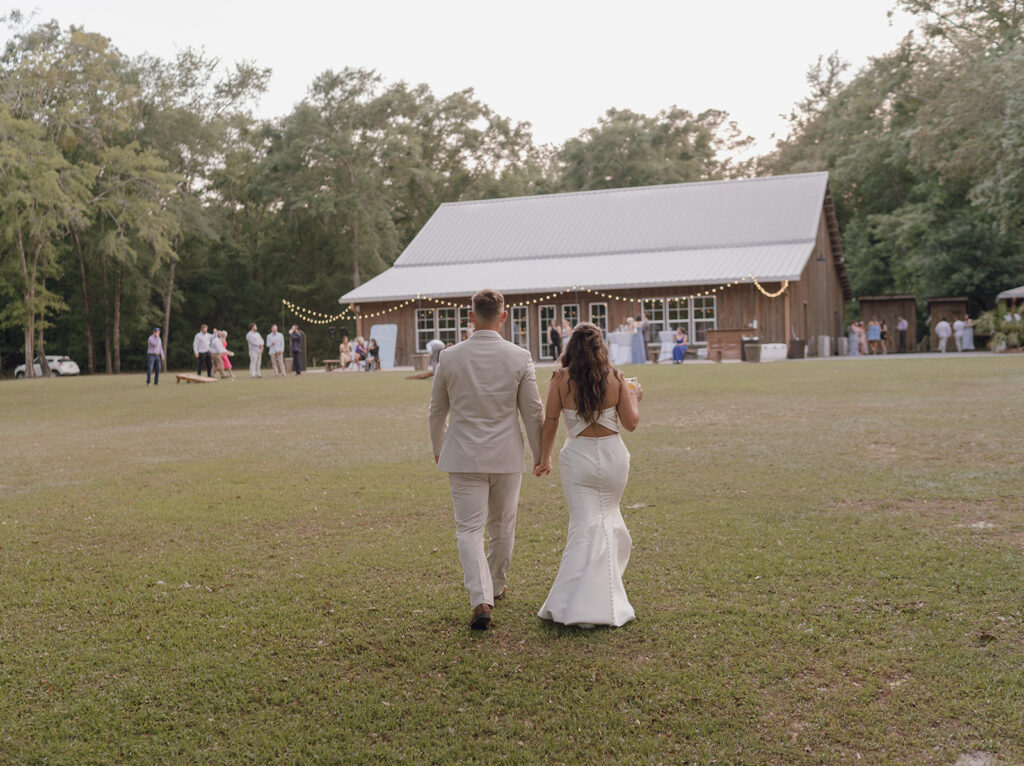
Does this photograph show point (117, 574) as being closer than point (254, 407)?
Yes

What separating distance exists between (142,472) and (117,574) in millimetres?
4376

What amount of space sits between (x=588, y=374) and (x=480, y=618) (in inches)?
49.9

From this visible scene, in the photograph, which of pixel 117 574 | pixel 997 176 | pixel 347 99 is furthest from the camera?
pixel 347 99

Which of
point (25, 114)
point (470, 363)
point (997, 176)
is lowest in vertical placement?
point (470, 363)

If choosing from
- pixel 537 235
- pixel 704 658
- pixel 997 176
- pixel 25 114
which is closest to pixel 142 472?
pixel 704 658

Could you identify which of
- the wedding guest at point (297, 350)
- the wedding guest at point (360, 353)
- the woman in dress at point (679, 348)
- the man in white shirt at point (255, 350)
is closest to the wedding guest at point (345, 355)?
the wedding guest at point (360, 353)

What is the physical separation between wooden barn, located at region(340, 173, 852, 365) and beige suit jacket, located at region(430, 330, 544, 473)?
29235mm

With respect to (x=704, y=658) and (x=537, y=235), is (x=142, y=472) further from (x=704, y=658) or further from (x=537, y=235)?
(x=537, y=235)

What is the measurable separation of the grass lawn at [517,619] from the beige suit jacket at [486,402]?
807mm

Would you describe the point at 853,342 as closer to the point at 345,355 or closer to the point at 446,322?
the point at 446,322

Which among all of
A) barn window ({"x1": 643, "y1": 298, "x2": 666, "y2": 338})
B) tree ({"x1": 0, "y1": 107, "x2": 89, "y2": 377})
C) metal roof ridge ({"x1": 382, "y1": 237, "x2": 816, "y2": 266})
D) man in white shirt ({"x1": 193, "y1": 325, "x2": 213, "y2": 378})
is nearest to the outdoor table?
barn window ({"x1": 643, "y1": 298, "x2": 666, "y2": 338})

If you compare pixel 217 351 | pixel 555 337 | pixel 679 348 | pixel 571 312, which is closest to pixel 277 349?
pixel 217 351

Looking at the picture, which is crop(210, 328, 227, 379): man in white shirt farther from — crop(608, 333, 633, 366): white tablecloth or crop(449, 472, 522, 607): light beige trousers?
crop(449, 472, 522, 607): light beige trousers

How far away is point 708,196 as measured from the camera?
4100 centimetres
